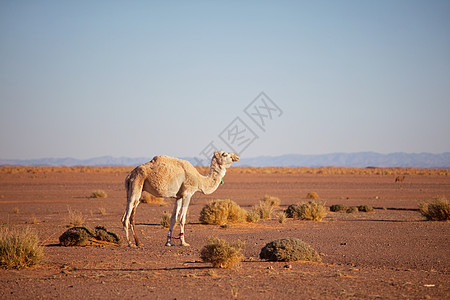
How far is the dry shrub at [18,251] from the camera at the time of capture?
11.4 m

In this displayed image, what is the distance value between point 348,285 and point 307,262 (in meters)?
2.60

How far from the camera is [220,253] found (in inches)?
436

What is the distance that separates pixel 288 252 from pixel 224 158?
13.3ft

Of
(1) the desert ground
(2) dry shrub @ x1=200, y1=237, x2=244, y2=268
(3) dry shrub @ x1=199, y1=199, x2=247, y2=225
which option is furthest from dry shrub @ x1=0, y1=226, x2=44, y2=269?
(3) dry shrub @ x1=199, y1=199, x2=247, y2=225

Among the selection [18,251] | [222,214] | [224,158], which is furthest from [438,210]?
[18,251]

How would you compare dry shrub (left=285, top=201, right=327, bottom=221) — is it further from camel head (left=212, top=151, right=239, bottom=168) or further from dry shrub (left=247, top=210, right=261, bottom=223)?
camel head (left=212, top=151, right=239, bottom=168)

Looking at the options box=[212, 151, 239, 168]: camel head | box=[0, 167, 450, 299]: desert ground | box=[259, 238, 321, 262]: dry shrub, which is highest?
box=[212, 151, 239, 168]: camel head

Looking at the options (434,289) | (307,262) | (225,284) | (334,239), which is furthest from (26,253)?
(334,239)

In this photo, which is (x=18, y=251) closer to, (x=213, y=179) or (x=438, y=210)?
(x=213, y=179)

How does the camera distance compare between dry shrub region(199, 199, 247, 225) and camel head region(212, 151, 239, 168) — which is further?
dry shrub region(199, 199, 247, 225)

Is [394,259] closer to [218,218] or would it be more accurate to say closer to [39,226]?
[218,218]

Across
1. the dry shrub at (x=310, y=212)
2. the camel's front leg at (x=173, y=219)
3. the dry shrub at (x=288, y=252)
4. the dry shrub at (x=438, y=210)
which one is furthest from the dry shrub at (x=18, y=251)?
the dry shrub at (x=438, y=210)

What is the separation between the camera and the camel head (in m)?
15.3

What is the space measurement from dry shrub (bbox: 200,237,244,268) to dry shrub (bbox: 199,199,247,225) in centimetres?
1013
